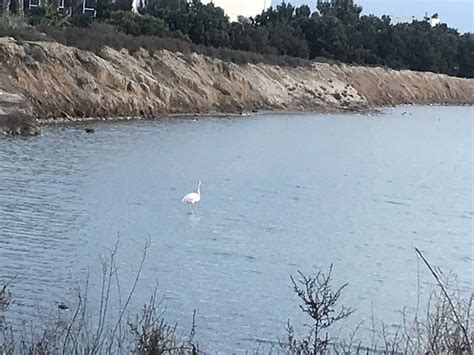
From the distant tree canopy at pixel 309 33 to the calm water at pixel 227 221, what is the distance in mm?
26604

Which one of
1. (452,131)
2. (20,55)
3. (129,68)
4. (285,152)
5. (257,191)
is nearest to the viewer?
(257,191)

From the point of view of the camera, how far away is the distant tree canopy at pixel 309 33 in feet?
226

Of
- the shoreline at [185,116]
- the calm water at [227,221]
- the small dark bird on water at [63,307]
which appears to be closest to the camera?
the small dark bird on water at [63,307]

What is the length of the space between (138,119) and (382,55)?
5322 cm

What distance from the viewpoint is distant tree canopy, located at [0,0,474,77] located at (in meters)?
69.0

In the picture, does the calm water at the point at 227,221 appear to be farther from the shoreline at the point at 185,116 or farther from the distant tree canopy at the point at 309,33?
the distant tree canopy at the point at 309,33

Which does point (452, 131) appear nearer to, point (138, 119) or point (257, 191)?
point (138, 119)

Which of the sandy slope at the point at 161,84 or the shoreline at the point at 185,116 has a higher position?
the sandy slope at the point at 161,84

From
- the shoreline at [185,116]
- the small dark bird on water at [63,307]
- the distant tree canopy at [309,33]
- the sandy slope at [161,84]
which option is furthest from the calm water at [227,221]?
the distant tree canopy at [309,33]

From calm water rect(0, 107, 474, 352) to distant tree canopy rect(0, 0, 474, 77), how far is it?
26604 mm

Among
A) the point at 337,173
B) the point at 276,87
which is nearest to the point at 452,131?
the point at 276,87

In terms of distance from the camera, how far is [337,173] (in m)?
30.9

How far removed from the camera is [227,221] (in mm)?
19906

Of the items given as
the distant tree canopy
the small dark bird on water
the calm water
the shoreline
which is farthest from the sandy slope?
the small dark bird on water
